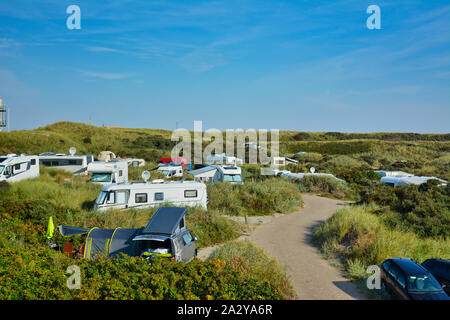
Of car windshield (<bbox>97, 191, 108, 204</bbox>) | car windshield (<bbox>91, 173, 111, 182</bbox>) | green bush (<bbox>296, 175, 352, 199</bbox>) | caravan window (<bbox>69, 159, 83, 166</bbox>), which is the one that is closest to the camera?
car windshield (<bbox>97, 191, 108, 204</bbox>)

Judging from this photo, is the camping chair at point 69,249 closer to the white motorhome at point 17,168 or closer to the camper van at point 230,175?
the white motorhome at point 17,168

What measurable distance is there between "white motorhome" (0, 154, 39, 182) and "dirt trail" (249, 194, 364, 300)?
15.0 metres

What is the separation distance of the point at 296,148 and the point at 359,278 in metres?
64.6

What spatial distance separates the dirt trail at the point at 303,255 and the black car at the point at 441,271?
1.81 m

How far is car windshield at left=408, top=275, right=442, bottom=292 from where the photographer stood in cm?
681

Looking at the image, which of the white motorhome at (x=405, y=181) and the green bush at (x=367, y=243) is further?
Answer: the white motorhome at (x=405, y=181)

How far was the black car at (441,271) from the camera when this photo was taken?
740 centimetres

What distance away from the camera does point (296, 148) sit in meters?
72.1

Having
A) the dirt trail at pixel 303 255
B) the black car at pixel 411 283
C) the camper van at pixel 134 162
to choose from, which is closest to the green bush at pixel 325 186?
the dirt trail at pixel 303 255

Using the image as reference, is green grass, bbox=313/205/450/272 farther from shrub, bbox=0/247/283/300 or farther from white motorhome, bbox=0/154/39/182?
white motorhome, bbox=0/154/39/182

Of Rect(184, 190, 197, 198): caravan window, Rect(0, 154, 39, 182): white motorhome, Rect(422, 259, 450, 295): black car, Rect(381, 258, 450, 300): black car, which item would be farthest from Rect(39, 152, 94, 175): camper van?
Rect(422, 259, 450, 295): black car

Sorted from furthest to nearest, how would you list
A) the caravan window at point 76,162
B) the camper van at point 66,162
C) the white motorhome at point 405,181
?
1. the caravan window at point 76,162
2. the camper van at point 66,162
3. the white motorhome at point 405,181
